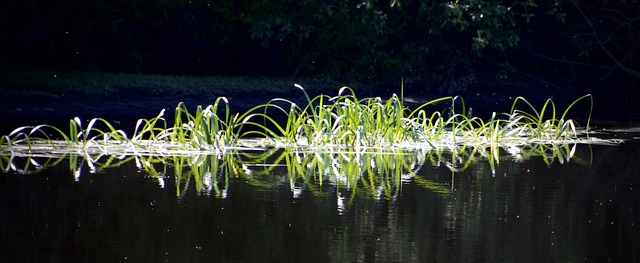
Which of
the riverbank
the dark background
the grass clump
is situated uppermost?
the dark background

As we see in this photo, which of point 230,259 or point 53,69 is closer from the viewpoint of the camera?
point 230,259

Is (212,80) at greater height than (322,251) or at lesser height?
greater

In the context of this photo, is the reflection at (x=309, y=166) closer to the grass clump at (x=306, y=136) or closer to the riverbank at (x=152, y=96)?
the grass clump at (x=306, y=136)

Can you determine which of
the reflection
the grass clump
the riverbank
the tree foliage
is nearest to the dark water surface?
the reflection

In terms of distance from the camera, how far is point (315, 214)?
5.68 metres

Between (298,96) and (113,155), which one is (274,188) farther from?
(298,96)

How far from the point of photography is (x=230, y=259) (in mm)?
4586

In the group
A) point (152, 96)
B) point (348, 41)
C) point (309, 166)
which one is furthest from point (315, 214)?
point (348, 41)

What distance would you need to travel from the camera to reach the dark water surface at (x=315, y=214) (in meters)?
4.78

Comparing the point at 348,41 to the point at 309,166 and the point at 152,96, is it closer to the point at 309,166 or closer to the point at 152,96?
the point at 152,96

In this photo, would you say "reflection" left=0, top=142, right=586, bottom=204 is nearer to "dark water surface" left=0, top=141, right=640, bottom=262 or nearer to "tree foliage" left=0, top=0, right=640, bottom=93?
"dark water surface" left=0, top=141, right=640, bottom=262

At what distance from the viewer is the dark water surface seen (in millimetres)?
4781

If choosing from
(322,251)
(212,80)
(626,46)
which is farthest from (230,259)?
(626,46)

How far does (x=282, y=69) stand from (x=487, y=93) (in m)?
3.20
